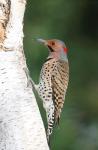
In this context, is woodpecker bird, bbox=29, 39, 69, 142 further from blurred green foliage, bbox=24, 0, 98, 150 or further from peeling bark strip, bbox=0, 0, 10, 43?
blurred green foliage, bbox=24, 0, 98, 150

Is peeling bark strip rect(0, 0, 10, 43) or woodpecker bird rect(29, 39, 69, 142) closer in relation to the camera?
peeling bark strip rect(0, 0, 10, 43)

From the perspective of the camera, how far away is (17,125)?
784cm

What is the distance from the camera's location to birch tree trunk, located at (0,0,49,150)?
25.6 feet

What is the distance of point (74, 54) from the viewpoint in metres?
17.0

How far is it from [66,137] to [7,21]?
754cm

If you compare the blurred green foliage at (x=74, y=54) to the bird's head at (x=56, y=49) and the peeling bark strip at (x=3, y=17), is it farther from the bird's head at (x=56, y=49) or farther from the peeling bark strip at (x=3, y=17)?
the peeling bark strip at (x=3, y=17)

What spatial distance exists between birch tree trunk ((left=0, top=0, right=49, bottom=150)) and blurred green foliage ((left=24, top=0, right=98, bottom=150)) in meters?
6.89

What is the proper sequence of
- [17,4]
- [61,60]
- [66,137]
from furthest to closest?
[66,137], [61,60], [17,4]

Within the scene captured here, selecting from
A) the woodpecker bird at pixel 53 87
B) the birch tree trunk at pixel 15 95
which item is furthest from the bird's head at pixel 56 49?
the birch tree trunk at pixel 15 95

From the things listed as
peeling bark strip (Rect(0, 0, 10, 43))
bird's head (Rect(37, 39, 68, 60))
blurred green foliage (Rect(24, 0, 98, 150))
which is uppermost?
peeling bark strip (Rect(0, 0, 10, 43))

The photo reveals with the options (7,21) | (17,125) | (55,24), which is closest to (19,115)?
(17,125)

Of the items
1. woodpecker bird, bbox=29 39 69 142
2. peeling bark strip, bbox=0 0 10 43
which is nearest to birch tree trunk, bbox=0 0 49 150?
peeling bark strip, bbox=0 0 10 43

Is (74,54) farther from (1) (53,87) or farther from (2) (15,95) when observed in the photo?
(2) (15,95)

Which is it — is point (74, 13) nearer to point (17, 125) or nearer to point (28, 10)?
point (28, 10)
